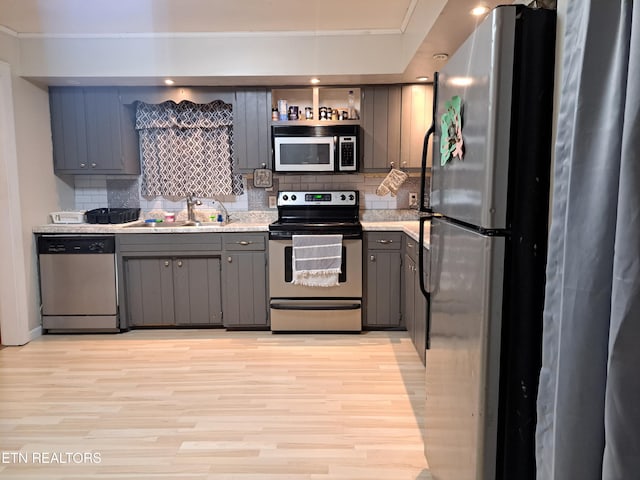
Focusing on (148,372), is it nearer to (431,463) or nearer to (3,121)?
(431,463)

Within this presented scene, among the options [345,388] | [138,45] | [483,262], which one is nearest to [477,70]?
[483,262]

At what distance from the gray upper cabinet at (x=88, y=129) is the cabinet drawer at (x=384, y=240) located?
7.69ft

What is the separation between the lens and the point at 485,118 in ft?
3.85

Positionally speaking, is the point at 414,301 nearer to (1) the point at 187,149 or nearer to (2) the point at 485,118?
(2) the point at 485,118

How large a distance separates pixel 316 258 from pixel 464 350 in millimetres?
2268

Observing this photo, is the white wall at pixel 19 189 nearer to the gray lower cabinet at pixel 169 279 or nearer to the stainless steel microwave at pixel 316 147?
the gray lower cabinet at pixel 169 279

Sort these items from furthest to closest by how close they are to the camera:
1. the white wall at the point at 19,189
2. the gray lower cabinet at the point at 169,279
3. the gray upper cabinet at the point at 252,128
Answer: the gray upper cabinet at the point at 252,128 < the gray lower cabinet at the point at 169,279 < the white wall at the point at 19,189

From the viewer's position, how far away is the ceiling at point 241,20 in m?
2.83

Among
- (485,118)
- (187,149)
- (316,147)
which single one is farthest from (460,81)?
(187,149)

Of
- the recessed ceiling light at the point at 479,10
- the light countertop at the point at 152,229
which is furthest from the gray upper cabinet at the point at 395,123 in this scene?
the recessed ceiling light at the point at 479,10

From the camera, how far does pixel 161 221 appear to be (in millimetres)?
4109

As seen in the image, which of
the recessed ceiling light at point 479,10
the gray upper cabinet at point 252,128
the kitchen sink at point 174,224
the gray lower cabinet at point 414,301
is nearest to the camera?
the recessed ceiling light at point 479,10

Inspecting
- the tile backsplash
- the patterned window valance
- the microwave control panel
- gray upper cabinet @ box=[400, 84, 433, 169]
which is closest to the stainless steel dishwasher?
the tile backsplash

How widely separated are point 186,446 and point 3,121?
292 cm
